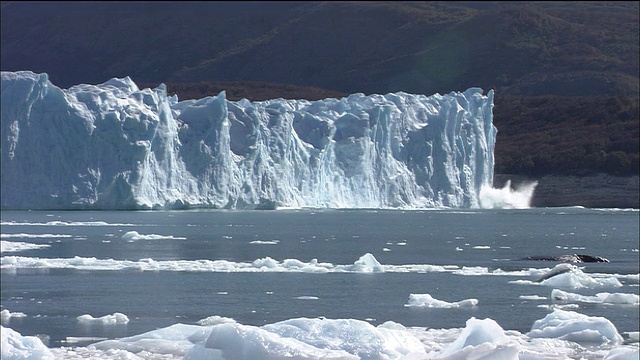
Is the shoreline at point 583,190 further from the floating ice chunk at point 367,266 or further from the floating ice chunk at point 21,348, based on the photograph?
the floating ice chunk at point 21,348

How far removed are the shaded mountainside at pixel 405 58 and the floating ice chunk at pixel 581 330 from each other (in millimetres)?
66967

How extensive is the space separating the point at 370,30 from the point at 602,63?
32061 millimetres

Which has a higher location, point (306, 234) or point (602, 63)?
point (602, 63)

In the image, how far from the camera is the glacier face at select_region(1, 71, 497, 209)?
46031 millimetres

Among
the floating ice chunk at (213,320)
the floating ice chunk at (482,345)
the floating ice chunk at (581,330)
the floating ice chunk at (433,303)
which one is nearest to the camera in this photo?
the floating ice chunk at (482,345)

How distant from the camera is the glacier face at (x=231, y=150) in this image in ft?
151

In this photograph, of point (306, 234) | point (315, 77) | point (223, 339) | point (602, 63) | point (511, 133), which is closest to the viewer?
point (223, 339)

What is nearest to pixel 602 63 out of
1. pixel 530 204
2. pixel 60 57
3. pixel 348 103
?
pixel 530 204

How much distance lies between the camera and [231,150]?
2094 inches

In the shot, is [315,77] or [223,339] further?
[315,77]

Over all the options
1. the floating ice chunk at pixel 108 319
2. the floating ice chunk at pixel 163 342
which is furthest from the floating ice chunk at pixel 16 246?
the floating ice chunk at pixel 163 342

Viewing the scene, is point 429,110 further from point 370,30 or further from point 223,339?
point 370,30

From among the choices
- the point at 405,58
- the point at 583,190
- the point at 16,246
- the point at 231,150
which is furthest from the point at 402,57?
the point at 16,246

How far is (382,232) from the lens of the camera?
151ft
